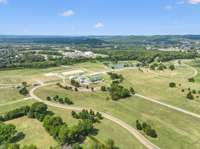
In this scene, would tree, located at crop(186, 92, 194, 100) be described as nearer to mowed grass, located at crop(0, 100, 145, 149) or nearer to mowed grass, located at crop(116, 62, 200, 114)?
mowed grass, located at crop(116, 62, 200, 114)

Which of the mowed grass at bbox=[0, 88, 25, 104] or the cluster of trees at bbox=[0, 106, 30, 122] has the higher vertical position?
the cluster of trees at bbox=[0, 106, 30, 122]

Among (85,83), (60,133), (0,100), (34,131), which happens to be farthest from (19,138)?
(85,83)

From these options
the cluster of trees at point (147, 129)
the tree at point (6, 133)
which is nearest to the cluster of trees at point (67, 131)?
the tree at point (6, 133)

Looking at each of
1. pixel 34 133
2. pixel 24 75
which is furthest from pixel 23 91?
pixel 34 133

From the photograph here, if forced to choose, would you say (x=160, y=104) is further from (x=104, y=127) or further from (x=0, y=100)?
(x=0, y=100)

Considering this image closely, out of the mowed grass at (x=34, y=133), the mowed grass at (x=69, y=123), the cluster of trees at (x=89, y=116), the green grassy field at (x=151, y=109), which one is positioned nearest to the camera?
the mowed grass at (x=69, y=123)

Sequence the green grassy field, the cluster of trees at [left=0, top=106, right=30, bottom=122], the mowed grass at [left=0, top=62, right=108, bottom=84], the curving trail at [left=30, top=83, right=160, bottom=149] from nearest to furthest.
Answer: the curving trail at [left=30, top=83, right=160, bottom=149], the green grassy field, the cluster of trees at [left=0, top=106, right=30, bottom=122], the mowed grass at [left=0, top=62, right=108, bottom=84]

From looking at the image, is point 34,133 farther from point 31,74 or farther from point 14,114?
point 31,74

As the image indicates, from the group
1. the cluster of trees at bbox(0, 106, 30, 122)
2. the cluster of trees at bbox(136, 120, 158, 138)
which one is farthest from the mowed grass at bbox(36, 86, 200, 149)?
the cluster of trees at bbox(0, 106, 30, 122)

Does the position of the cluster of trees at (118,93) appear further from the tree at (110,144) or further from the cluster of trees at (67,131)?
the tree at (110,144)
